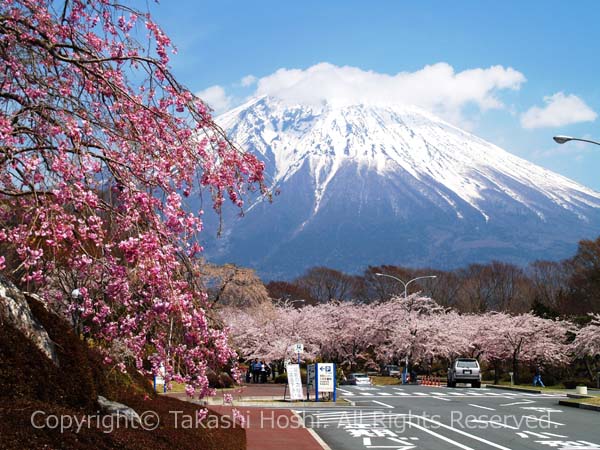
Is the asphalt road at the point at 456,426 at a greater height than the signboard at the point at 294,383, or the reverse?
the signboard at the point at 294,383

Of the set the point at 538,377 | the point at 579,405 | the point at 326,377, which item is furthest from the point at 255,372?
the point at 579,405

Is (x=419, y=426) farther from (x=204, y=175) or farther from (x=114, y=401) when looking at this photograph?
(x=204, y=175)

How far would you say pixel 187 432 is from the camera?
9828 millimetres

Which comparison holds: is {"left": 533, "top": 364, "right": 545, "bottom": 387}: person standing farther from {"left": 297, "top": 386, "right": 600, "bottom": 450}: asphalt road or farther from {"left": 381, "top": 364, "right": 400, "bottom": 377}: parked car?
{"left": 297, "top": 386, "right": 600, "bottom": 450}: asphalt road

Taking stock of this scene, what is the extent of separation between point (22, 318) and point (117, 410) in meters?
1.62

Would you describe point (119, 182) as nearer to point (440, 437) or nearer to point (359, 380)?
point (440, 437)

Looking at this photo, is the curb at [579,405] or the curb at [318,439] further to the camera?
the curb at [579,405]

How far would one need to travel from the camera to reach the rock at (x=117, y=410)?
8.98m

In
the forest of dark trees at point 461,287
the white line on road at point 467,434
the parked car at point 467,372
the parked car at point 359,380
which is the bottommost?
the parked car at point 359,380

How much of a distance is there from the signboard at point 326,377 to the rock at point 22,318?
22.6 metres

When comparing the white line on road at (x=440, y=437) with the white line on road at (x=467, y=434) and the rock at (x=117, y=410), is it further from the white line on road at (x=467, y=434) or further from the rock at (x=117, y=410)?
the rock at (x=117, y=410)

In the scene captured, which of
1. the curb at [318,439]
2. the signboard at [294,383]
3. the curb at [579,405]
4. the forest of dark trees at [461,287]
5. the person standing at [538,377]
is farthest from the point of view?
the forest of dark trees at [461,287]

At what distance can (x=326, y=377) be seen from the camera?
30.8 metres

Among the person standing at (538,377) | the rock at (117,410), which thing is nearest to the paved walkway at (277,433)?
the rock at (117,410)
